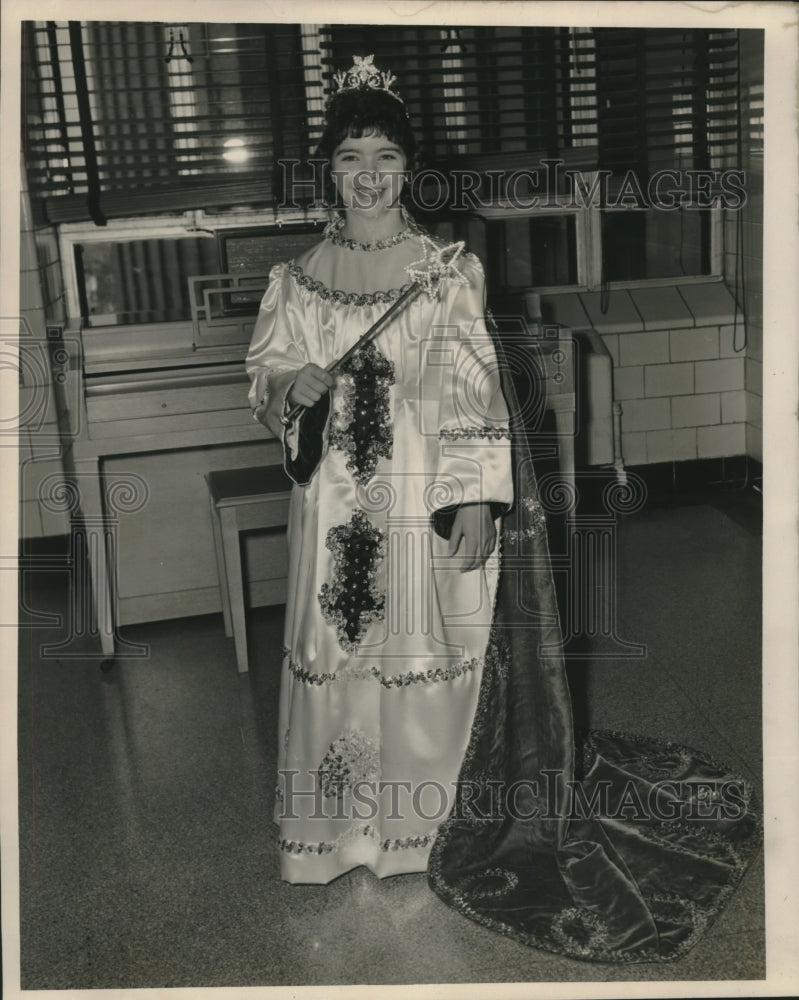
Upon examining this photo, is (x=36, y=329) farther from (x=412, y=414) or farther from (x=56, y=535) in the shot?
(x=412, y=414)

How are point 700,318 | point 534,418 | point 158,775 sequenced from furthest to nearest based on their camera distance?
point 700,318
point 534,418
point 158,775

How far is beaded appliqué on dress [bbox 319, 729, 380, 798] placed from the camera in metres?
2.40

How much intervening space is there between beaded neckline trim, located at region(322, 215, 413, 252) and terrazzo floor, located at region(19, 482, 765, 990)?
1311 mm

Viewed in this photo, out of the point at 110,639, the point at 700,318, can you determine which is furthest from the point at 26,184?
the point at 700,318

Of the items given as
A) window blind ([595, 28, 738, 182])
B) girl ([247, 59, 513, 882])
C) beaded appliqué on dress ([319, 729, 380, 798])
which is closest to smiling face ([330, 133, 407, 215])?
girl ([247, 59, 513, 882])

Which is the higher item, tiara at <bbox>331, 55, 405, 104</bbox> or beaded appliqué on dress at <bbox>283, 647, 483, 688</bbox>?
tiara at <bbox>331, 55, 405, 104</bbox>

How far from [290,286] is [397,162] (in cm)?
33

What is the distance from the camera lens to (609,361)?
14.9 feet

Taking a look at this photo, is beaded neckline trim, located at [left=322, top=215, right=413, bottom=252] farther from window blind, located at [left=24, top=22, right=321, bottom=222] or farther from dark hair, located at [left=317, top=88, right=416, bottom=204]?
window blind, located at [left=24, top=22, right=321, bottom=222]

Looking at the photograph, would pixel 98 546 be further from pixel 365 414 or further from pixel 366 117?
pixel 366 117
